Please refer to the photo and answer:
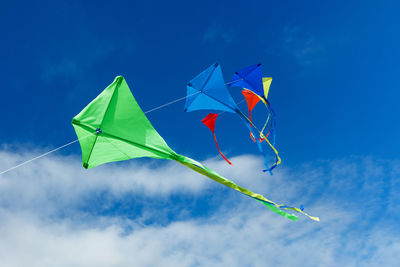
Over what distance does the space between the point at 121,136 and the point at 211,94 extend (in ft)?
10.7

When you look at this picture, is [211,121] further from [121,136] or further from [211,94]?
[121,136]

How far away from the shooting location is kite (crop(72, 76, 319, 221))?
6988 millimetres

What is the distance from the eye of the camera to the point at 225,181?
718 cm

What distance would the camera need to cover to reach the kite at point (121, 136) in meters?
6.99

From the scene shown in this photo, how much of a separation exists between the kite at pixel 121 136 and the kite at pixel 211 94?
212 cm

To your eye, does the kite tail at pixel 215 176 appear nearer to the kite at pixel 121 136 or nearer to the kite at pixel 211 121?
the kite at pixel 121 136

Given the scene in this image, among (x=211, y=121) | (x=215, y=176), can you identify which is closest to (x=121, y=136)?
(x=215, y=176)

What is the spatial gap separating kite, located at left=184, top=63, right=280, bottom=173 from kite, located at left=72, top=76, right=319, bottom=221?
2116mm

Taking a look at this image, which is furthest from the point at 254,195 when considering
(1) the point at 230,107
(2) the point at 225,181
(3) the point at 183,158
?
(1) the point at 230,107

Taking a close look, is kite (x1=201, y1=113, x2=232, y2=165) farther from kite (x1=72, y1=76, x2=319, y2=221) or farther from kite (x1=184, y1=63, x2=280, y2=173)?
kite (x1=72, y1=76, x2=319, y2=221)

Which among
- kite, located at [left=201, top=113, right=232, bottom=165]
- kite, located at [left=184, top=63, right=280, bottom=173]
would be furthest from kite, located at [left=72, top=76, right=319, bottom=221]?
kite, located at [left=201, top=113, right=232, bottom=165]

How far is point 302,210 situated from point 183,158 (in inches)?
→ 132

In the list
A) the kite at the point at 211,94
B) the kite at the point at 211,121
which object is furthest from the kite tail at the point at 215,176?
the kite at the point at 211,121

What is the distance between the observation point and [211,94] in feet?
30.1
